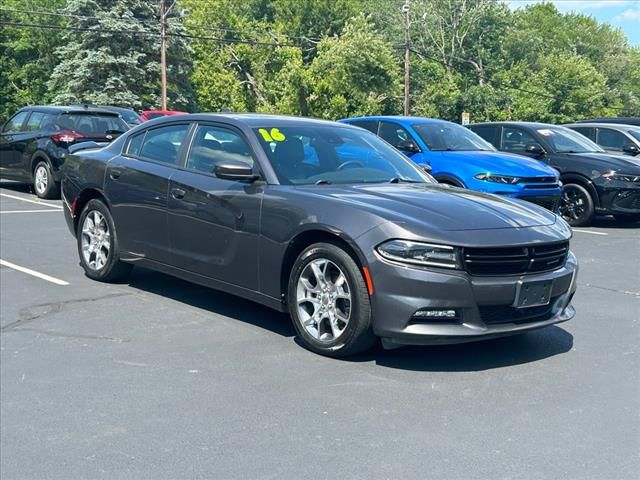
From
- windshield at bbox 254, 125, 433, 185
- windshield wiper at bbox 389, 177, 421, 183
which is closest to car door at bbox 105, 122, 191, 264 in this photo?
windshield at bbox 254, 125, 433, 185

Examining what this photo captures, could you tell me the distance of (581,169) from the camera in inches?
472

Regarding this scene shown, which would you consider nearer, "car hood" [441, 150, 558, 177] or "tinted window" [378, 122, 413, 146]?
"car hood" [441, 150, 558, 177]

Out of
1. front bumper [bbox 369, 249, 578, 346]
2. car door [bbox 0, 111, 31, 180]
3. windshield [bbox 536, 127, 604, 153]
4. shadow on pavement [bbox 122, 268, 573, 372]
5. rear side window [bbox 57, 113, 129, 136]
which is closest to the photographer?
front bumper [bbox 369, 249, 578, 346]

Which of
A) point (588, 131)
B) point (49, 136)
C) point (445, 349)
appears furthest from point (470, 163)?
point (49, 136)

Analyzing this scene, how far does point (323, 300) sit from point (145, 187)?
2.21 meters

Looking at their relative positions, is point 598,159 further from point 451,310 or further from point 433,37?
point 433,37

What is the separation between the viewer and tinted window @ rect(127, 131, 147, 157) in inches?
268

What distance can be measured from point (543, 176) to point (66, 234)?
21.4 ft

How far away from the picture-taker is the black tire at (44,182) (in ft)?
46.2

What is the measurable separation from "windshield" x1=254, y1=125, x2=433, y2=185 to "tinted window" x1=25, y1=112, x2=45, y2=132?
9736 mm

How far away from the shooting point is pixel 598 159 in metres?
12.0

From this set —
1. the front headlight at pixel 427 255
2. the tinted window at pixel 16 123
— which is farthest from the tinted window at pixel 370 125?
the front headlight at pixel 427 255

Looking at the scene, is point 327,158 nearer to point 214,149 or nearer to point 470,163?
point 214,149

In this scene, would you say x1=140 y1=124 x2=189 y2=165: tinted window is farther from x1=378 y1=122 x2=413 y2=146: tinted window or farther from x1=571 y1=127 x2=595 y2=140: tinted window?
x1=571 y1=127 x2=595 y2=140: tinted window
